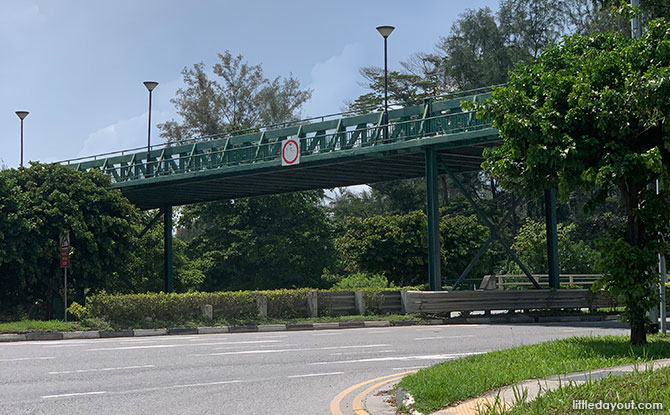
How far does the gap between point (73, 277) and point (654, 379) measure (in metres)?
28.6

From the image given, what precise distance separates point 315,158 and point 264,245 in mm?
21514

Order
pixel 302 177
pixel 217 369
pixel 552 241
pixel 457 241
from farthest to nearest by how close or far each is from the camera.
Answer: pixel 457 241, pixel 302 177, pixel 552 241, pixel 217 369

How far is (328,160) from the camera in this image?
31.0m

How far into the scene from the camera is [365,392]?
11078 mm

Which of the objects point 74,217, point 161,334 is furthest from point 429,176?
point 74,217

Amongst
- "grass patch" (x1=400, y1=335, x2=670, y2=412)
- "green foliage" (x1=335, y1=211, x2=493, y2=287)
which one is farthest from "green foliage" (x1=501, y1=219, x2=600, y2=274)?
"grass patch" (x1=400, y1=335, x2=670, y2=412)

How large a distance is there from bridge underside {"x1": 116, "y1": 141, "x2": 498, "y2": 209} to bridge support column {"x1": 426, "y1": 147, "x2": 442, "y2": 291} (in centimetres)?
58

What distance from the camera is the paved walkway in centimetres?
859

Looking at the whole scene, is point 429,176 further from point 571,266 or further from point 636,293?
point 571,266

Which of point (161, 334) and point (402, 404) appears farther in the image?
point (161, 334)

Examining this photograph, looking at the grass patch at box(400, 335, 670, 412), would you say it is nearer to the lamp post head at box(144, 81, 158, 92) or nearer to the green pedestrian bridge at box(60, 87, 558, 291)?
the green pedestrian bridge at box(60, 87, 558, 291)

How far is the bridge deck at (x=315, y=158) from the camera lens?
29219mm

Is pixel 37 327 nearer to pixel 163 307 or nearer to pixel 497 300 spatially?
pixel 163 307

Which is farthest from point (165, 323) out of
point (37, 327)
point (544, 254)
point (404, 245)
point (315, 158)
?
point (544, 254)
